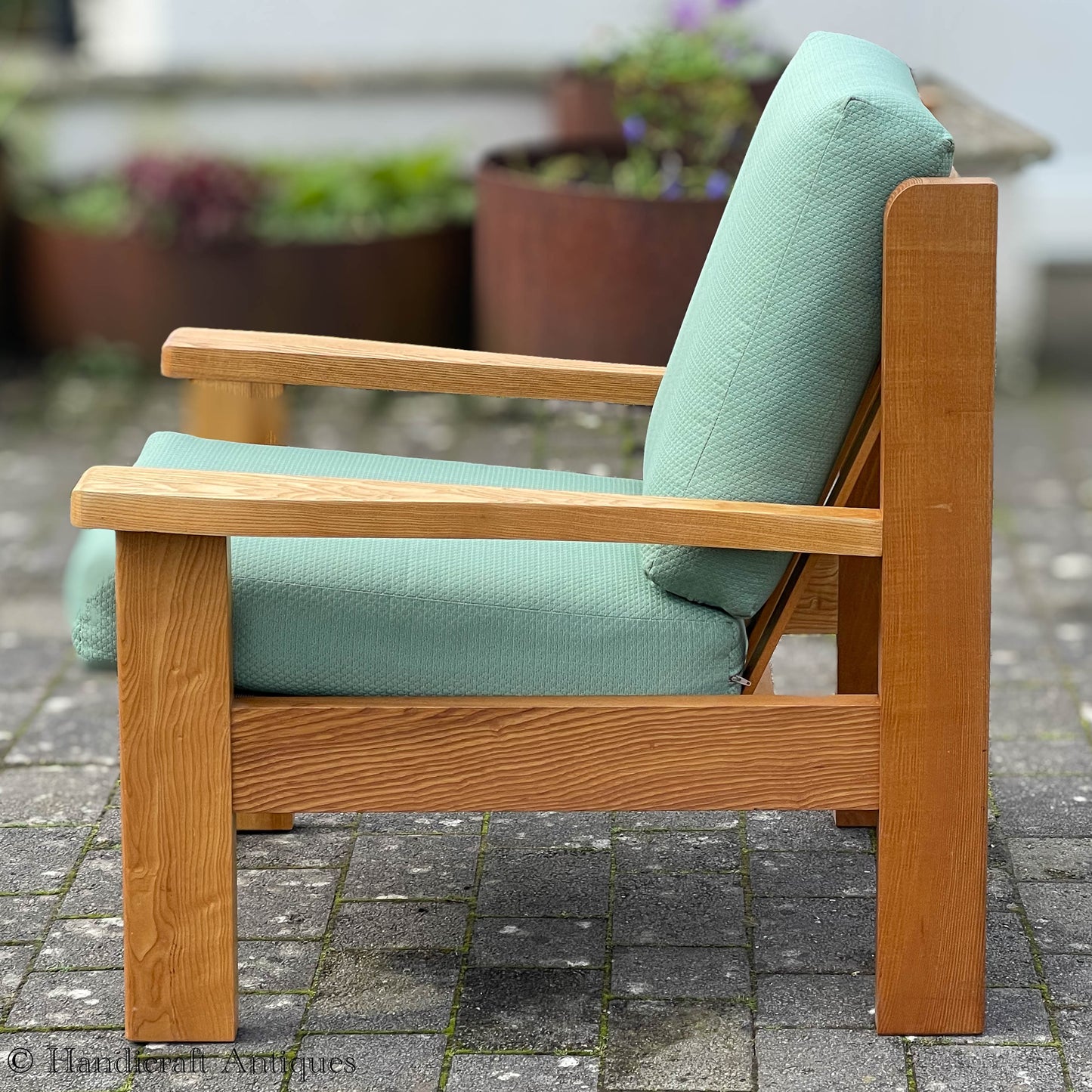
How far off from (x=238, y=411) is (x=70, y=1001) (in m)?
0.81

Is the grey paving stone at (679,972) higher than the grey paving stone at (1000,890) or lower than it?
higher

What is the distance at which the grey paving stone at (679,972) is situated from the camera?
2031 mm

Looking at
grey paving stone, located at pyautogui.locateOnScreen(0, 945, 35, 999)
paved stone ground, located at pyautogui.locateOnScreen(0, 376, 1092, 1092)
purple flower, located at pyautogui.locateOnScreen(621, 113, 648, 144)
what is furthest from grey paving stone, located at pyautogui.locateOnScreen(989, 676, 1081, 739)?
purple flower, located at pyautogui.locateOnScreen(621, 113, 648, 144)

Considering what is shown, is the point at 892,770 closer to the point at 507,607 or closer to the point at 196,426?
the point at 507,607

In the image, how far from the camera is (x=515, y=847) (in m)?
2.41

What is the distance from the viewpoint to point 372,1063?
6.19ft

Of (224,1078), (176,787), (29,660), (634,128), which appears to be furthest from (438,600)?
(634,128)

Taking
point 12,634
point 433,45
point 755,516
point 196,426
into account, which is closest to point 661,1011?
point 755,516

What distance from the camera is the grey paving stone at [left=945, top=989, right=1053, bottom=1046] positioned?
193 centimetres

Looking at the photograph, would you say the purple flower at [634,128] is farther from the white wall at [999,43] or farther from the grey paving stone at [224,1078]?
the grey paving stone at [224,1078]

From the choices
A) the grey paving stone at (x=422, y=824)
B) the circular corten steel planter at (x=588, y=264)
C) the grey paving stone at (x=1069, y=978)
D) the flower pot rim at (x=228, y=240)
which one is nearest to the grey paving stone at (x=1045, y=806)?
the grey paving stone at (x=1069, y=978)

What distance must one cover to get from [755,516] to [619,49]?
Result: 12.6 feet

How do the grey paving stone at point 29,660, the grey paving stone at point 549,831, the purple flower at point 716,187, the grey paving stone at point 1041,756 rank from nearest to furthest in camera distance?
the grey paving stone at point 549,831, the grey paving stone at point 1041,756, the grey paving stone at point 29,660, the purple flower at point 716,187

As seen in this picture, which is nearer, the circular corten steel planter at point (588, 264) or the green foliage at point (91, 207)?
the circular corten steel planter at point (588, 264)
